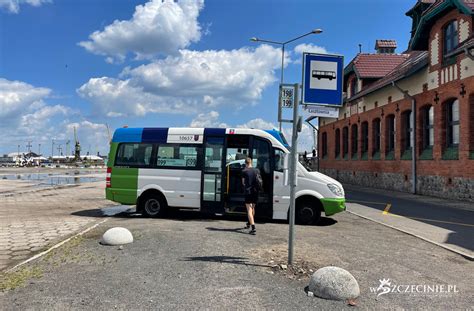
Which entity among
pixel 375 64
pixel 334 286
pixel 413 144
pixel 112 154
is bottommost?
pixel 334 286

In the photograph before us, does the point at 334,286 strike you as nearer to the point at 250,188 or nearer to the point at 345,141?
the point at 250,188

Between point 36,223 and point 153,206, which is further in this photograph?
point 153,206

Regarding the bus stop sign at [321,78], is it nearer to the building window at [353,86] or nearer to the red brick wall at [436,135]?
the red brick wall at [436,135]

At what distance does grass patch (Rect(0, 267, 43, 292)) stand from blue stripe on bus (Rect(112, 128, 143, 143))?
6.63 m

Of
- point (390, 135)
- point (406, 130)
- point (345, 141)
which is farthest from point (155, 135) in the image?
point (345, 141)

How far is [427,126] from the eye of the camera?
910 inches

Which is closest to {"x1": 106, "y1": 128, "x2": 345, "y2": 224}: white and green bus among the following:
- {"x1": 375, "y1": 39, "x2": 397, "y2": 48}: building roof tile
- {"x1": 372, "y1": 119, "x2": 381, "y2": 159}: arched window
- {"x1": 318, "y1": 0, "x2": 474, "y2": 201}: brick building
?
{"x1": 318, "y1": 0, "x2": 474, "y2": 201}: brick building

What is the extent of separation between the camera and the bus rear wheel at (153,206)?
1197 cm

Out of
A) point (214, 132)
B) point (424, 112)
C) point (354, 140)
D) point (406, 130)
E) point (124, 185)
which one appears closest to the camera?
point (214, 132)

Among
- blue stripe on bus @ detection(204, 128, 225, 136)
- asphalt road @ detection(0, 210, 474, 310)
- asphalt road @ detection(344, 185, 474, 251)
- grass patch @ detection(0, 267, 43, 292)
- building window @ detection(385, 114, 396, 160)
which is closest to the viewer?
asphalt road @ detection(0, 210, 474, 310)

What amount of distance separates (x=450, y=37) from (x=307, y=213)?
49.9ft

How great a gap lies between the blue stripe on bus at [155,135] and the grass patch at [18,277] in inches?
255

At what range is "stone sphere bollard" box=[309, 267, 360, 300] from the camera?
500 centimetres

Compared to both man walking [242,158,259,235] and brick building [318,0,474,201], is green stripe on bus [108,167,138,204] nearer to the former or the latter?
man walking [242,158,259,235]
